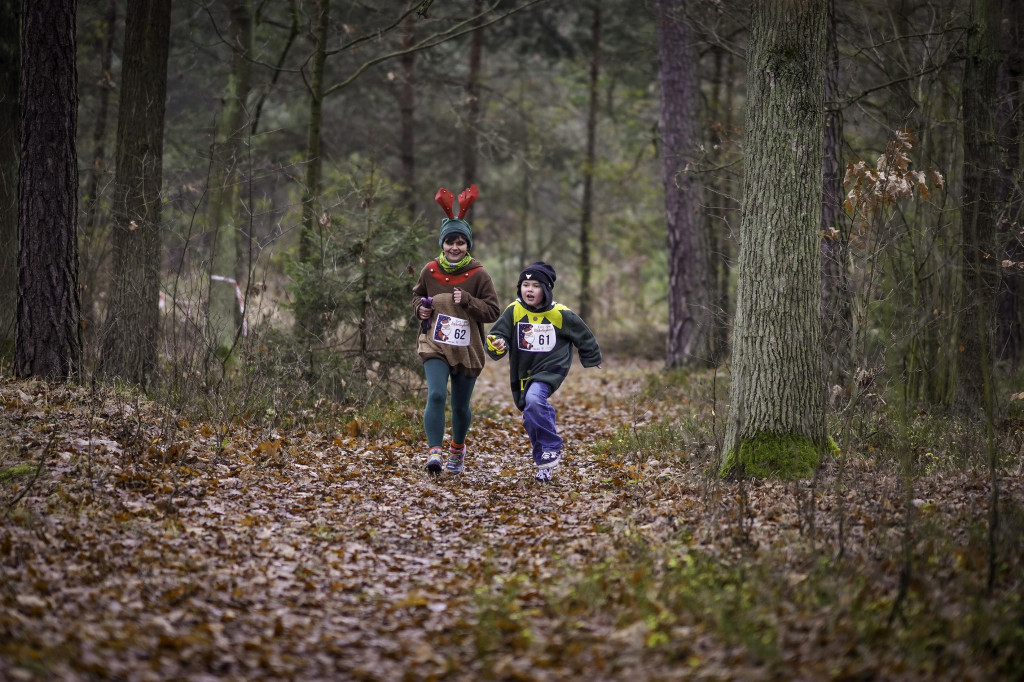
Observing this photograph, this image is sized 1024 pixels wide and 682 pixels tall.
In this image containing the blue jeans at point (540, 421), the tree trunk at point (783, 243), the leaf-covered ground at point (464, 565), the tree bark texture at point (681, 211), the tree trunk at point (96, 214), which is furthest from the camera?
the tree bark texture at point (681, 211)

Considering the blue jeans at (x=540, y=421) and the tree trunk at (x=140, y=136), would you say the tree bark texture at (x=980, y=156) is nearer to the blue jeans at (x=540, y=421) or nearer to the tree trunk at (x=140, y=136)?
the blue jeans at (x=540, y=421)

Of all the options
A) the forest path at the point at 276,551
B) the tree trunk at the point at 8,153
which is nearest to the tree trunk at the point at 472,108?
the tree trunk at the point at 8,153

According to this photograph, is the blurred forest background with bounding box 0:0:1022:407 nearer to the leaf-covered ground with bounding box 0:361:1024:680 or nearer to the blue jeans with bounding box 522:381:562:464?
the leaf-covered ground with bounding box 0:361:1024:680

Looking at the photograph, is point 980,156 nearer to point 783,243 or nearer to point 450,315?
point 783,243

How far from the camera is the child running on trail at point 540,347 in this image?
754cm

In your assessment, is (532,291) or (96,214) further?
(96,214)

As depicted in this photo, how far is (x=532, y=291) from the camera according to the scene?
24.6 ft

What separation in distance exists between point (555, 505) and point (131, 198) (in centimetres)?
659

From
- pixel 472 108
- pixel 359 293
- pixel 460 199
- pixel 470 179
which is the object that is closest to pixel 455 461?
pixel 460 199

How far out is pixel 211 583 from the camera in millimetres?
4605

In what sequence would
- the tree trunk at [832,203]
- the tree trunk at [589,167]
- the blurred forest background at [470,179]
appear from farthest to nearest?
the tree trunk at [589,167]
the blurred forest background at [470,179]
the tree trunk at [832,203]

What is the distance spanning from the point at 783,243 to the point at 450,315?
297cm

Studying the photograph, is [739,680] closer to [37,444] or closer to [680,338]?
[37,444]

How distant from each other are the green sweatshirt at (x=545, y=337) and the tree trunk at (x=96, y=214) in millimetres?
4076
